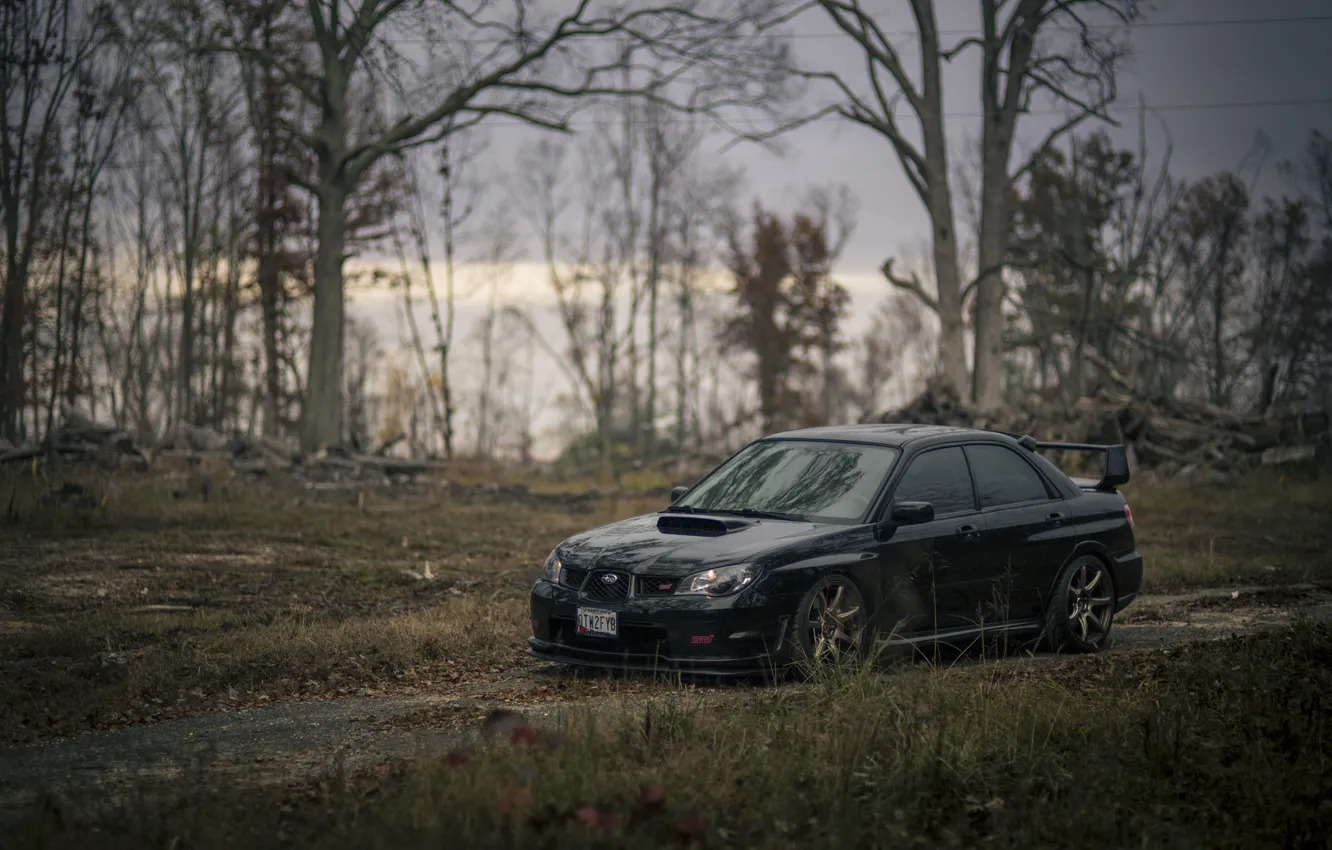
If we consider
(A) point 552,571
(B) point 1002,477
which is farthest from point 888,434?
(A) point 552,571

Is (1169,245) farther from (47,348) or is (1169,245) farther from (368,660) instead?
(368,660)

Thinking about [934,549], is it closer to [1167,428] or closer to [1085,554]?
[1085,554]

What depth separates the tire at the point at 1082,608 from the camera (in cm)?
929

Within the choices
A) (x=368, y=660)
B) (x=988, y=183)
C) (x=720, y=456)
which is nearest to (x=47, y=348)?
(x=720, y=456)

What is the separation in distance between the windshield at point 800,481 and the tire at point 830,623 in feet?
1.86

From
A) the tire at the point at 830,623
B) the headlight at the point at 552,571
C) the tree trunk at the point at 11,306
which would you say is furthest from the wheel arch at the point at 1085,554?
the tree trunk at the point at 11,306

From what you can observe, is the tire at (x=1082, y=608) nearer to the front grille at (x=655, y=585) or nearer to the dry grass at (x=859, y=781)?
the dry grass at (x=859, y=781)

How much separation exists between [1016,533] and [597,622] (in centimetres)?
313

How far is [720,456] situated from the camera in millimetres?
38688

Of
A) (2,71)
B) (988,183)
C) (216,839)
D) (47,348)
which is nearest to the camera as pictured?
(216,839)

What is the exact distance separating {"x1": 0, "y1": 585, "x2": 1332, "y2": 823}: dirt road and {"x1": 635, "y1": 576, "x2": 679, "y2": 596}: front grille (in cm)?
55

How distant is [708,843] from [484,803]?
2.78ft

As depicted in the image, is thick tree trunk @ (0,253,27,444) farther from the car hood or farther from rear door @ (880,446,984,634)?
rear door @ (880,446,984,634)

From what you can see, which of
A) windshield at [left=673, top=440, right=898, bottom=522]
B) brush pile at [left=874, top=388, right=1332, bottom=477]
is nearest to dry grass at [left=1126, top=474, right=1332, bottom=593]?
brush pile at [left=874, top=388, right=1332, bottom=477]
